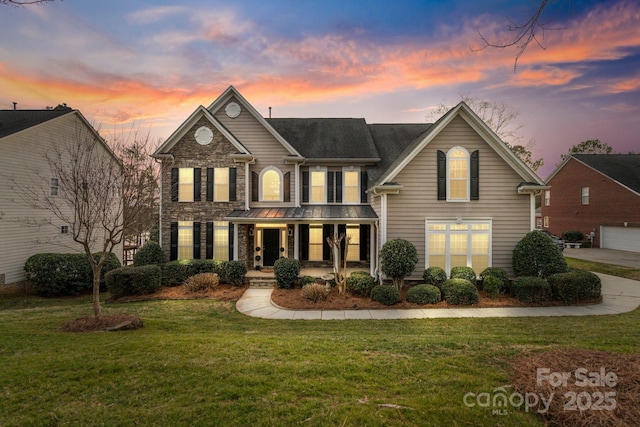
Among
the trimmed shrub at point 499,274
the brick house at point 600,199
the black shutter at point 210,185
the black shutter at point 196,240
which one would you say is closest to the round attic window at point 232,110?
the black shutter at point 210,185

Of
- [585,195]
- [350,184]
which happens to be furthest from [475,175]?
[585,195]

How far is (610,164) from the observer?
27719mm

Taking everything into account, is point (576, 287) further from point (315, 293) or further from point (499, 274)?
point (315, 293)

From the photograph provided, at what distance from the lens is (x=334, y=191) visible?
1583cm

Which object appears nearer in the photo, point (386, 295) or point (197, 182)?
point (386, 295)

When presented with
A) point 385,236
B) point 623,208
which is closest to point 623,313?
point 385,236

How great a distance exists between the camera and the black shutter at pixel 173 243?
14.6 metres

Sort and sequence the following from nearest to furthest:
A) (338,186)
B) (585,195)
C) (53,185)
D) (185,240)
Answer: (185,240) < (53,185) < (338,186) < (585,195)

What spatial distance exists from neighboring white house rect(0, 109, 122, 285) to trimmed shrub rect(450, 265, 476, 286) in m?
16.4

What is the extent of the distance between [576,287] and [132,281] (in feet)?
58.2

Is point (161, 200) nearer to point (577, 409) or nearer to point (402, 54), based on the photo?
point (402, 54)

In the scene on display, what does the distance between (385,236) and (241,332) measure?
7.32 metres

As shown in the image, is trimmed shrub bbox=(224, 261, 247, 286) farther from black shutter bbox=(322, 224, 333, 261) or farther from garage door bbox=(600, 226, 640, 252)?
garage door bbox=(600, 226, 640, 252)

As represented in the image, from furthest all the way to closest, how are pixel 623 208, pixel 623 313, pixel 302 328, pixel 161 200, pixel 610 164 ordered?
pixel 610 164
pixel 623 208
pixel 161 200
pixel 623 313
pixel 302 328
